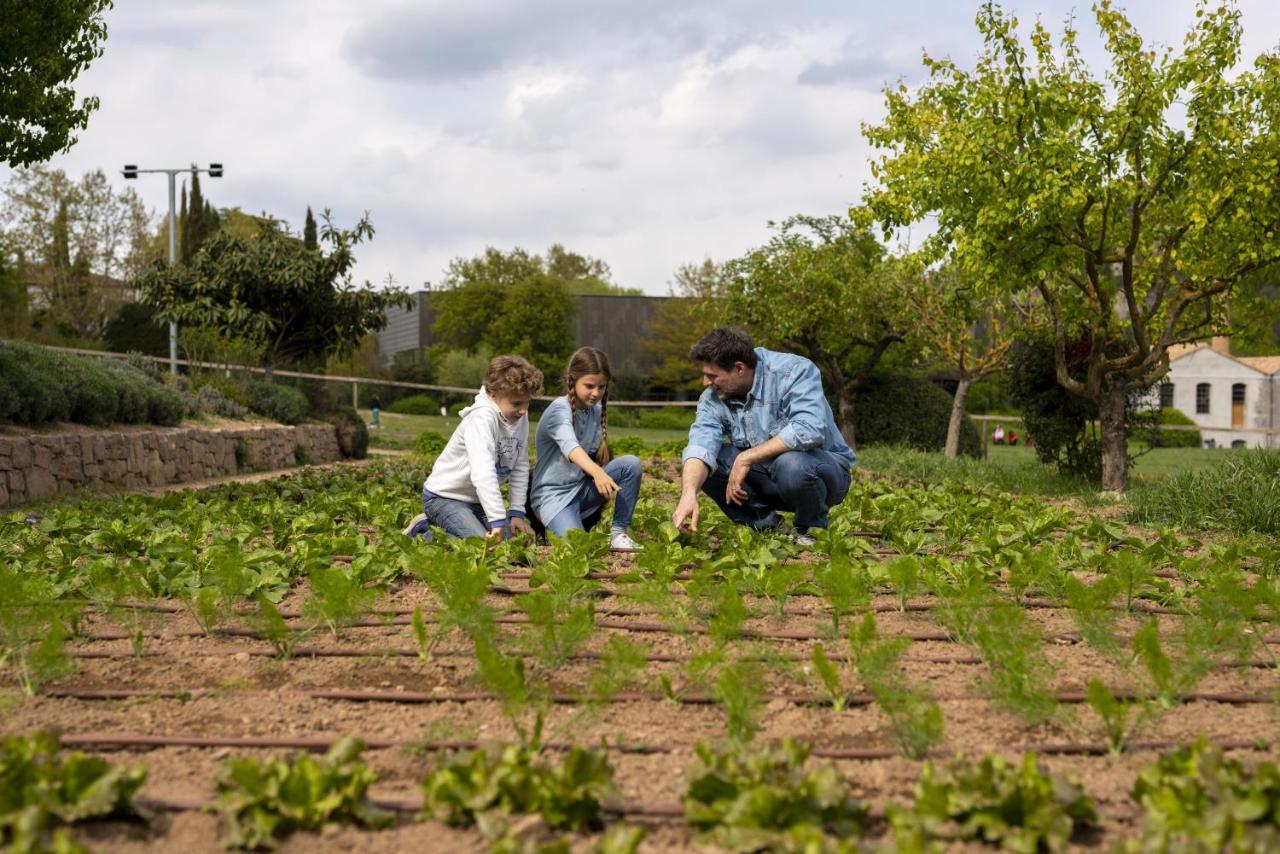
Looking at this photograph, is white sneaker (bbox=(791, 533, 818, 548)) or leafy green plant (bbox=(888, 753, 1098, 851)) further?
white sneaker (bbox=(791, 533, 818, 548))

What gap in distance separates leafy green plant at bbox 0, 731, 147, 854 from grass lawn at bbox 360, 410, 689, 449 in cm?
1786

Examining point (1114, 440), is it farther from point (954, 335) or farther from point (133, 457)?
point (133, 457)

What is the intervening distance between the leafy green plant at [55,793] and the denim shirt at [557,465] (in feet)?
10.8

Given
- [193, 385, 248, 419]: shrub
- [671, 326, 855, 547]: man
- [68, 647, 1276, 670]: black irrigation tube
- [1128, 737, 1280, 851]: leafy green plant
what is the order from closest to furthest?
[1128, 737, 1280, 851]: leafy green plant, [68, 647, 1276, 670]: black irrigation tube, [671, 326, 855, 547]: man, [193, 385, 248, 419]: shrub

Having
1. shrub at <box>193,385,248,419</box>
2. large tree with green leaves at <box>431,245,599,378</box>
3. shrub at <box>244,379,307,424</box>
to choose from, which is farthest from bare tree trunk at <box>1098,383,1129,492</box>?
large tree with green leaves at <box>431,245,599,378</box>

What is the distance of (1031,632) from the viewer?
3.23 meters

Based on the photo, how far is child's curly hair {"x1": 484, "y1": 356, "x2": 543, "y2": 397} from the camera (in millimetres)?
5043

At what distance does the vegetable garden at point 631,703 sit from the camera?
6.73ft

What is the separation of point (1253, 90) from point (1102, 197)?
4.69 ft

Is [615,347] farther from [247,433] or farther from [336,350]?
[247,433]

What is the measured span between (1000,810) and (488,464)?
3.32 m

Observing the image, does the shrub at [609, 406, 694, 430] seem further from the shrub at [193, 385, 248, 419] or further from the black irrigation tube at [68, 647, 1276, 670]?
the black irrigation tube at [68, 647, 1276, 670]

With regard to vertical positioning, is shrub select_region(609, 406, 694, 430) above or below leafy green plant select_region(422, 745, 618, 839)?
below

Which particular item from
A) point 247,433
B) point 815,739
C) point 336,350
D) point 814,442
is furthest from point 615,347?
point 815,739
